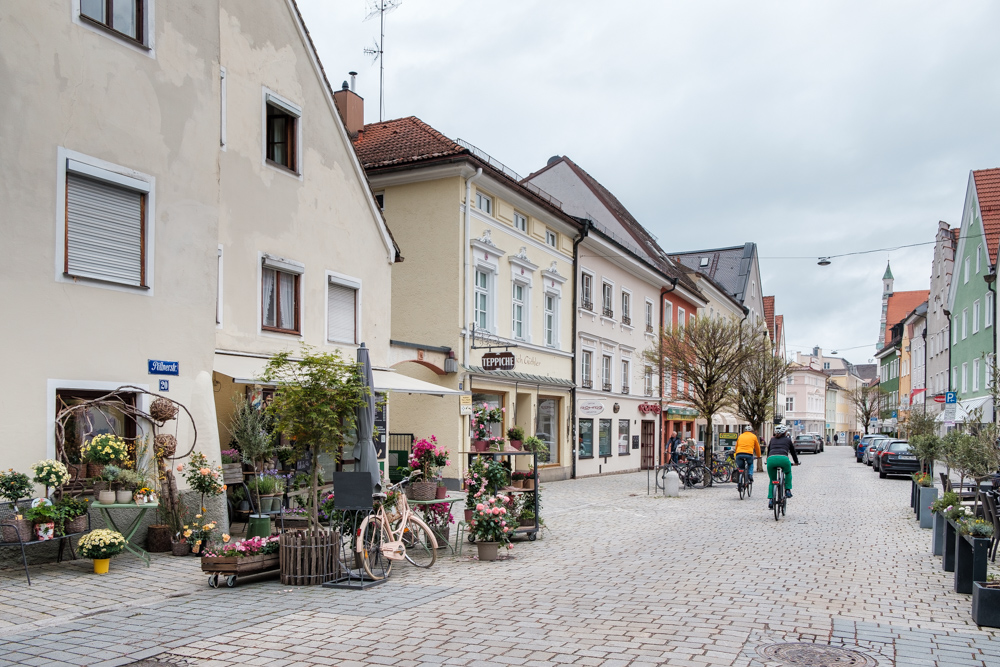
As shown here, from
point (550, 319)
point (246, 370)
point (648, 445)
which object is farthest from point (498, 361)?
point (648, 445)

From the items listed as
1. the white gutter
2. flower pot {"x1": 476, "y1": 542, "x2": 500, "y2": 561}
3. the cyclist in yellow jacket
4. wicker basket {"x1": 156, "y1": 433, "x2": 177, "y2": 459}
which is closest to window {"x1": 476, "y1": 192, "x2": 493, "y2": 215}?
the white gutter

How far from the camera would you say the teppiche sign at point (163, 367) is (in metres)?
11.0

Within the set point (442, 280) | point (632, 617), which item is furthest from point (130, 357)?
point (442, 280)

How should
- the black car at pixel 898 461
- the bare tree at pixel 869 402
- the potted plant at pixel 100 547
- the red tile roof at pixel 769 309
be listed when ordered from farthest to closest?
the bare tree at pixel 869 402 < the red tile roof at pixel 769 309 < the black car at pixel 898 461 < the potted plant at pixel 100 547

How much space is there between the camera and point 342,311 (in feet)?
54.5

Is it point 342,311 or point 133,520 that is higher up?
point 342,311

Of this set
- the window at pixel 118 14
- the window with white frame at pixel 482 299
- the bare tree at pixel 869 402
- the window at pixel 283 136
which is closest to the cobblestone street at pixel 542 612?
the window at pixel 118 14

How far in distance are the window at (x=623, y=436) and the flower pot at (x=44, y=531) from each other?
25166mm

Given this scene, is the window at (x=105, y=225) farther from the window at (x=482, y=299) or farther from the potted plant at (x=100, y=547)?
the window at (x=482, y=299)

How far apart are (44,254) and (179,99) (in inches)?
118

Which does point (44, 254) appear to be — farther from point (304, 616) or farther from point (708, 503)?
point (708, 503)

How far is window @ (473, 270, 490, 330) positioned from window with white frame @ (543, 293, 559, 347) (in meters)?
3.96

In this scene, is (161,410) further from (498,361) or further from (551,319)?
(551,319)

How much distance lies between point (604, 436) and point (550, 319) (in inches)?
237
